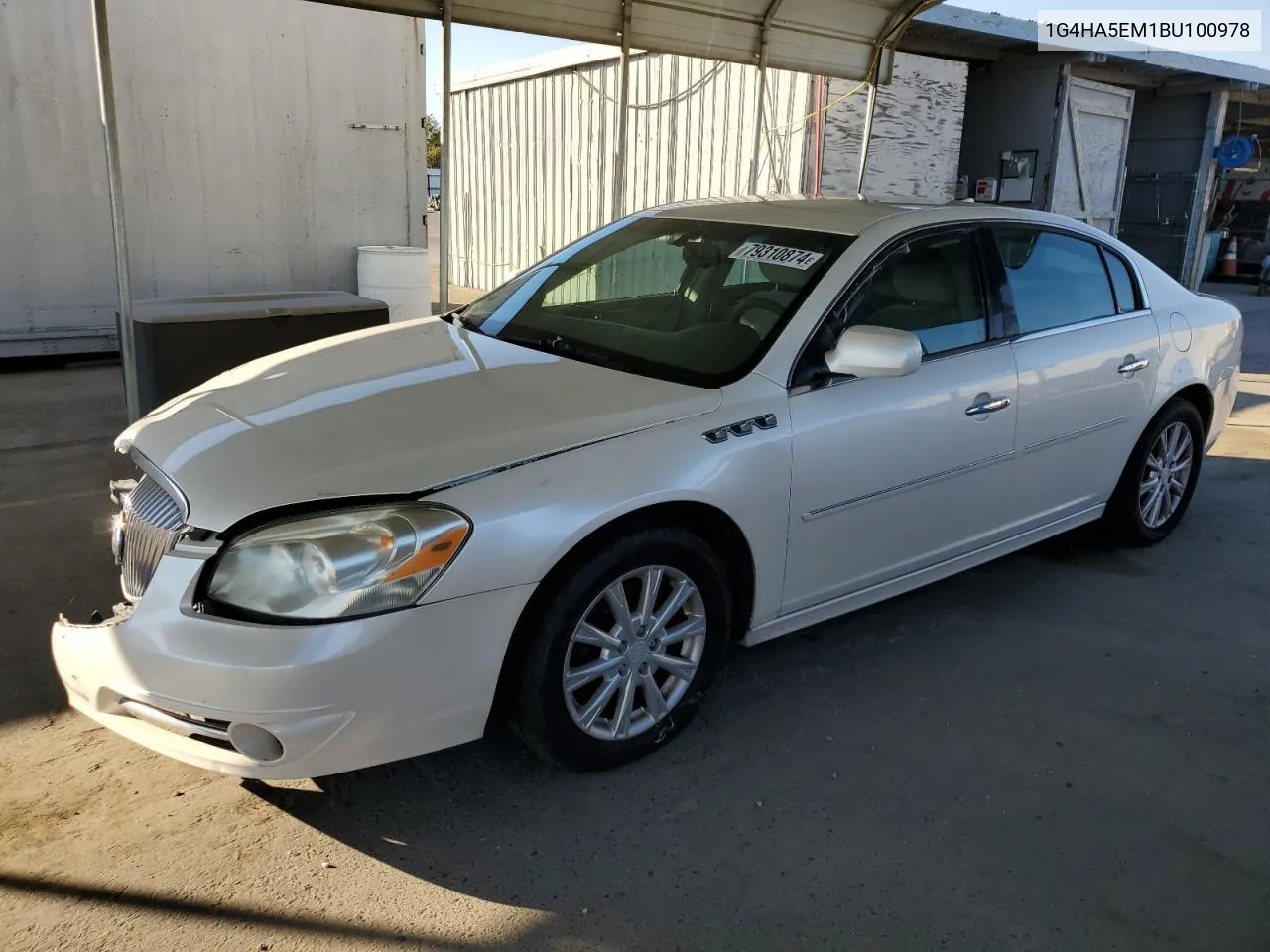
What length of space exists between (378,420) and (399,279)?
240 inches

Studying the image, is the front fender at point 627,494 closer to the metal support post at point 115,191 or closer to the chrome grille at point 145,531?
the chrome grille at point 145,531

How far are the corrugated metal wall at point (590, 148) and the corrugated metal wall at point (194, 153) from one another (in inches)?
90.7

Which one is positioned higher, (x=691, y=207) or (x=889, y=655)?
(x=691, y=207)

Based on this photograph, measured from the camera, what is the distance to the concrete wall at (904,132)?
9.59m

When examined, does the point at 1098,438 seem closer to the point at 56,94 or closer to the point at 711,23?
the point at 711,23

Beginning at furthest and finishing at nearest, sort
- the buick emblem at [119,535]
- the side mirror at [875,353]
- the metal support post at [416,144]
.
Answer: the metal support post at [416,144] → the side mirror at [875,353] → the buick emblem at [119,535]

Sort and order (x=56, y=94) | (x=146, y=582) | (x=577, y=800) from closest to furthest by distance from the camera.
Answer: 1. (x=146, y=582)
2. (x=577, y=800)
3. (x=56, y=94)

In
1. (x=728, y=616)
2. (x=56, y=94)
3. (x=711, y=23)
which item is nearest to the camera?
(x=728, y=616)

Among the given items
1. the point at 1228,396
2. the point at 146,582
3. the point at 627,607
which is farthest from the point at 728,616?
the point at 1228,396

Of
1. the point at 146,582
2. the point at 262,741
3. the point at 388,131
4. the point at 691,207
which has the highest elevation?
the point at 388,131

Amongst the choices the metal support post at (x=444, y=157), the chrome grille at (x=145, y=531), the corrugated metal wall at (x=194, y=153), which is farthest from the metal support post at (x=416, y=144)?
the chrome grille at (x=145, y=531)

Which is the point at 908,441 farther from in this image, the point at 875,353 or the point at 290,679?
the point at 290,679

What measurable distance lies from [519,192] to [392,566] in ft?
39.2

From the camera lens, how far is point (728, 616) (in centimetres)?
308
